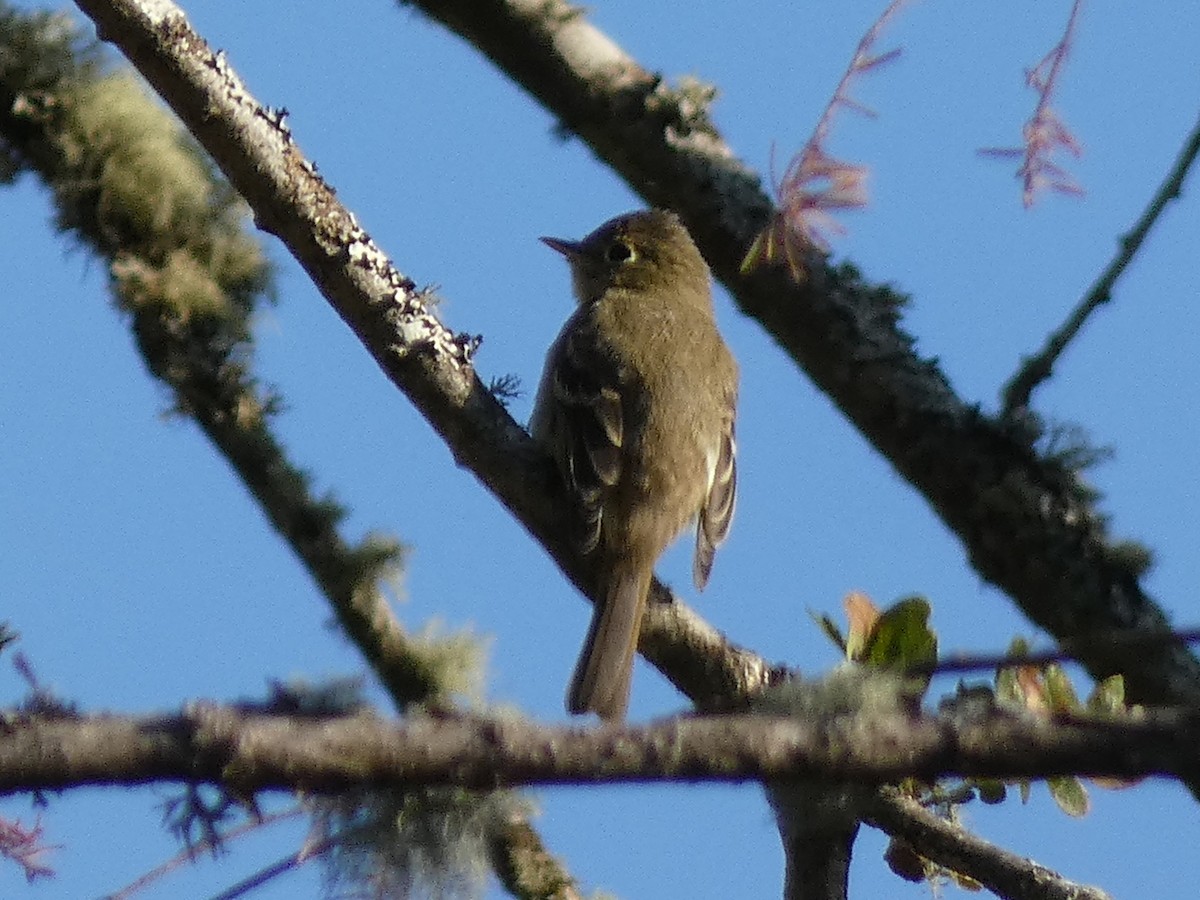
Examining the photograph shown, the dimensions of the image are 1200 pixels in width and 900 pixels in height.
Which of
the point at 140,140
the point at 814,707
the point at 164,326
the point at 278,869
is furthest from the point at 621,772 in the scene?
the point at 140,140

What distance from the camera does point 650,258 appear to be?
22.9ft

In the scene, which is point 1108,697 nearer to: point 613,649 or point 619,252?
point 613,649

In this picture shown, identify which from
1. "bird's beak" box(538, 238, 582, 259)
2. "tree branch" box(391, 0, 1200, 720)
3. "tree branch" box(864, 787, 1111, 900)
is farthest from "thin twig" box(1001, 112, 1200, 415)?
"bird's beak" box(538, 238, 582, 259)

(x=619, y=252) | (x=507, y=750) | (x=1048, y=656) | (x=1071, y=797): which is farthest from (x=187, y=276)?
(x=1048, y=656)

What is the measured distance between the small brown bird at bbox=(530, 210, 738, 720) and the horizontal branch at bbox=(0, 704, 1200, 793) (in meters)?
2.63

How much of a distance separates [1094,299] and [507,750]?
2725mm

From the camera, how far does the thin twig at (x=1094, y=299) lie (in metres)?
3.81

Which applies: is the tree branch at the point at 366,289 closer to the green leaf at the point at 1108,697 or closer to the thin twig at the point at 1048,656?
the green leaf at the point at 1108,697

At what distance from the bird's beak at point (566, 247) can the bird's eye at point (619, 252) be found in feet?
0.48

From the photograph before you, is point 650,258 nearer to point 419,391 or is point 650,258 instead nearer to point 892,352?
point 892,352

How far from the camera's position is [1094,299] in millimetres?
4238

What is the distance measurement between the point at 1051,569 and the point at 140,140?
8.94ft

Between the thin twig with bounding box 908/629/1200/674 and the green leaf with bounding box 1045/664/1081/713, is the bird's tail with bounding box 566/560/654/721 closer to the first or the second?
the green leaf with bounding box 1045/664/1081/713

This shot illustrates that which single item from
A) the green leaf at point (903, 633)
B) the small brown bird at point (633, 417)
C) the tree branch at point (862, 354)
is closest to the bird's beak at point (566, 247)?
the small brown bird at point (633, 417)
